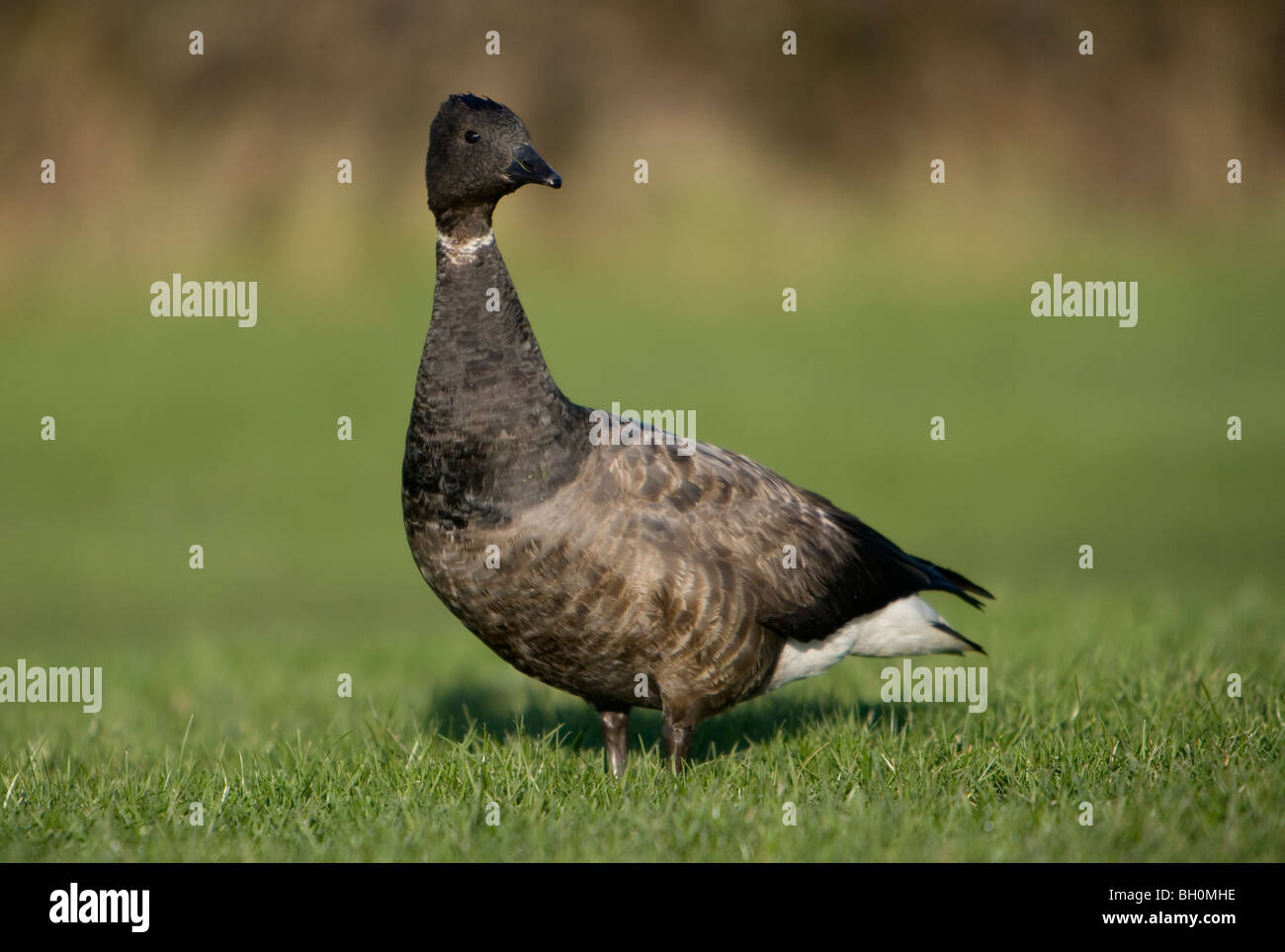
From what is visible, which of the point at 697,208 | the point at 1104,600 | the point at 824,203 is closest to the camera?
the point at 1104,600

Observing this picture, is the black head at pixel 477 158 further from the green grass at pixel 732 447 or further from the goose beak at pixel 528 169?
the green grass at pixel 732 447

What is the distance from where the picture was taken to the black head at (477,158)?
22.4ft

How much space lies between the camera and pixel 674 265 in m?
32.0

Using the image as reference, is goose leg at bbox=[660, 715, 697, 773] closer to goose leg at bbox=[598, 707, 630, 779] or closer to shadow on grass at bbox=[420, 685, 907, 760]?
shadow on grass at bbox=[420, 685, 907, 760]

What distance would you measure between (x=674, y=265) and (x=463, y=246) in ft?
83.4

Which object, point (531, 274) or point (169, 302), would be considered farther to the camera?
point (531, 274)

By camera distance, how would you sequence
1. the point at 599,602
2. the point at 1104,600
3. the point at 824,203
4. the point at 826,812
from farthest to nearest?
the point at 824,203 → the point at 1104,600 → the point at 599,602 → the point at 826,812

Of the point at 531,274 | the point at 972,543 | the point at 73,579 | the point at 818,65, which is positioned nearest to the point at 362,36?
the point at 531,274

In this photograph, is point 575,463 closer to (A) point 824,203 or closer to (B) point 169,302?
(B) point 169,302

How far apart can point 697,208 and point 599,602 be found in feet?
86.0

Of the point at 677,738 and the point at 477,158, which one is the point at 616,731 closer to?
the point at 677,738

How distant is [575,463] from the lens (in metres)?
6.77

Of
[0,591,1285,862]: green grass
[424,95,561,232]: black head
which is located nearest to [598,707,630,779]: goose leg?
[0,591,1285,862]: green grass

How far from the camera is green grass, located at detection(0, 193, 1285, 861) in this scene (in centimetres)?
618
